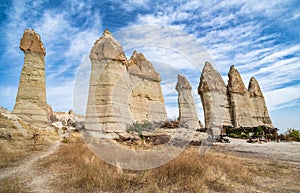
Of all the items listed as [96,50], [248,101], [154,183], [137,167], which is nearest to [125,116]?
[96,50]

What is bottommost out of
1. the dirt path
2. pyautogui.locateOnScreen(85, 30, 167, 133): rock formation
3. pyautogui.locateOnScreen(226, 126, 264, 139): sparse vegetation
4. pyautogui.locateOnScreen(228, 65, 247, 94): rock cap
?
the dirt path

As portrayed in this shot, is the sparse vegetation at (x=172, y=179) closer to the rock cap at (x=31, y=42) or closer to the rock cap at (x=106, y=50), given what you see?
the rock cap at (x=106, y=50)

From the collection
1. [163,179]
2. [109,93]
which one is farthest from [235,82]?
[163,179]

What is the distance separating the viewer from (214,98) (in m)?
27.3

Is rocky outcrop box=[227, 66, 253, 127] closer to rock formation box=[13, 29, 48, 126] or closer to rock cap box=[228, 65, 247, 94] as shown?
rock cap box=[228, 65, 247, 94]

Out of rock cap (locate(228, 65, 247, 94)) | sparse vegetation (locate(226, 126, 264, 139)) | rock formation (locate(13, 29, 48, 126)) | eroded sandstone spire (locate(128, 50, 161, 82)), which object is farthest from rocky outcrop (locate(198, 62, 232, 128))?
rock formation (locate(13, 29, 48, 126))

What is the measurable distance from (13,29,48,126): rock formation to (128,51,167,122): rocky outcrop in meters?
8.32

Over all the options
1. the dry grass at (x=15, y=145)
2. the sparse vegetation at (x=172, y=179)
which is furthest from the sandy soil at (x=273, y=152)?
the dry grass at (x=15, y=145)

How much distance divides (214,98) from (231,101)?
2.62m

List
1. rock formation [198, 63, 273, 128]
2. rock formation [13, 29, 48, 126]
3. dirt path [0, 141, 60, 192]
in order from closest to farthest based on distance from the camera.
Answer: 1. dirt path [0, 141, 60, 192]
2. rock formation [13, 29, 48, 126]
3. rock formation [198, 63, 273, 128]

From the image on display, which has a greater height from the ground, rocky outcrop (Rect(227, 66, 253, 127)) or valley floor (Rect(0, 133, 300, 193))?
rocky outcrop (Rect(227, 66, 253, 127))

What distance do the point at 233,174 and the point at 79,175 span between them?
10.5 ft

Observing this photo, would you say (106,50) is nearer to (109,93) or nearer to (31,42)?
(109,93)

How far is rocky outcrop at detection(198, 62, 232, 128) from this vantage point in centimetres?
2497
